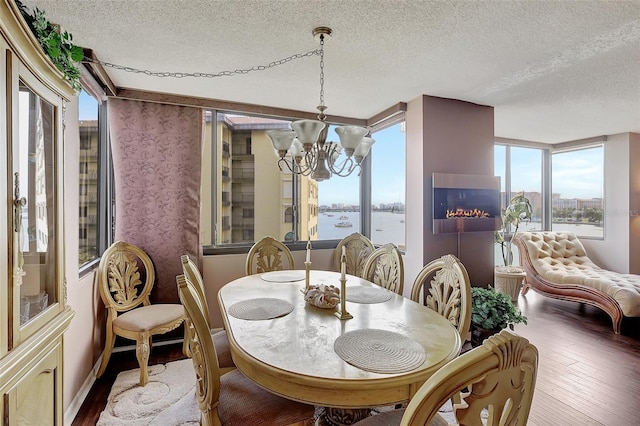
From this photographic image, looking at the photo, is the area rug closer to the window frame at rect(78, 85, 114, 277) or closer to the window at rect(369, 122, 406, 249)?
the window frame at rect(78, 85, 114, 277)

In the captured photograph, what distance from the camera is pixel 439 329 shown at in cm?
155

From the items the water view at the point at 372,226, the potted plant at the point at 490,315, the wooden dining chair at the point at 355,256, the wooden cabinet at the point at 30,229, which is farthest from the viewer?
the water view at the point at 372,226

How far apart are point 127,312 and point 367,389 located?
2.43 meters

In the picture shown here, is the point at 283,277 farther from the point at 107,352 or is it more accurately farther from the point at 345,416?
the point at 107,352

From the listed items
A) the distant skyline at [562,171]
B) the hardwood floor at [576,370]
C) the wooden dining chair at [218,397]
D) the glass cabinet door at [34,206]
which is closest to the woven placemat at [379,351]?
the wooden dining chair at [218,397]

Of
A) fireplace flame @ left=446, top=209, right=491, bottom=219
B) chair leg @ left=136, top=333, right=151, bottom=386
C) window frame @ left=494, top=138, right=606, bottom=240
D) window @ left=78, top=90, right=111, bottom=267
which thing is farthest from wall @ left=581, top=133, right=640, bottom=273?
window @ left=78, top=90, right=111, bottom=267

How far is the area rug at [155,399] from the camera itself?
1982mm

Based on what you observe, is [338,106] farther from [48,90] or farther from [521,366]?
[521,366]

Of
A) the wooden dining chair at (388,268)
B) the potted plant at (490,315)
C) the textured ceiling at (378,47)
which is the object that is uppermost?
the textured ceiling at (378,47)

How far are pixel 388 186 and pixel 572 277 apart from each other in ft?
8.56

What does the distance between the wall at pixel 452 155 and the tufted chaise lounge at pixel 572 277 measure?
4.42 ft

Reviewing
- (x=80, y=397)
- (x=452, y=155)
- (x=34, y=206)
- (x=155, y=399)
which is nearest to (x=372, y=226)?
(x=452, y=155)

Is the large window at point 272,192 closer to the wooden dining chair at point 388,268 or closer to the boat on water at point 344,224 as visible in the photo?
the boat on water at point 344,224

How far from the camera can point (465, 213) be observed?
3.36 metres
